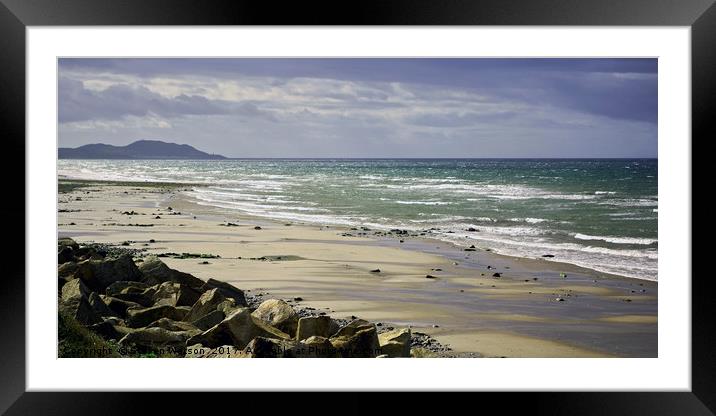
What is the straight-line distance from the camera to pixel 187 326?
397cm

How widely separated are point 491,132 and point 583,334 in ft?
36.6

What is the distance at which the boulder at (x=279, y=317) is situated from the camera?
411 cm

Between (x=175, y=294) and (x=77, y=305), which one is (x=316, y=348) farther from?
(x=77, y=305)

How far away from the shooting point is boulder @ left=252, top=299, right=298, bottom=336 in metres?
4.11

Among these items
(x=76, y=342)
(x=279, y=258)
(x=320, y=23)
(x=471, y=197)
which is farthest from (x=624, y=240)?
(x=76, y=342)

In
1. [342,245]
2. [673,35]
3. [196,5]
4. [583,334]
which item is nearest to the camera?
[196,5]

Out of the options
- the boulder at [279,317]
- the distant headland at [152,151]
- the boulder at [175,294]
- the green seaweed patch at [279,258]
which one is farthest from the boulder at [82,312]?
the distant headland at [152,151]

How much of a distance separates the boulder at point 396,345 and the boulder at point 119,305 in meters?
1.50

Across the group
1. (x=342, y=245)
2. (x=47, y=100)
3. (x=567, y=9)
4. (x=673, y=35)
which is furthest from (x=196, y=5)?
(x=342, y=245)

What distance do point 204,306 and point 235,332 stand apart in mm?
483

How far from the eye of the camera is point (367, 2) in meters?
2.95

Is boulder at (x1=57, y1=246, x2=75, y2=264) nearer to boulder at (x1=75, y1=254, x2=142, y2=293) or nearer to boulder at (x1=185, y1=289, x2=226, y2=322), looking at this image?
boulder at (x1=75, y1=254, x2=142, y2=293)

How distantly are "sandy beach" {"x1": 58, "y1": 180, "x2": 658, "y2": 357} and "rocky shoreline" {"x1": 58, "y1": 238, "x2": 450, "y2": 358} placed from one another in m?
0.60

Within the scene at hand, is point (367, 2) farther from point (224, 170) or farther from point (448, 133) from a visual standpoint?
point (224, 170)
